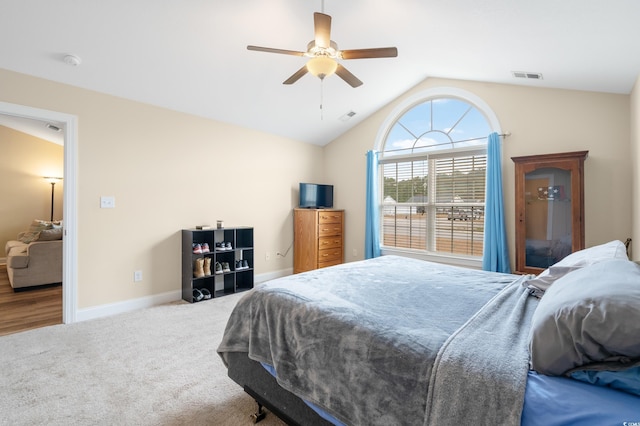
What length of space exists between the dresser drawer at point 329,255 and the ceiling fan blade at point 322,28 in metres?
3.34

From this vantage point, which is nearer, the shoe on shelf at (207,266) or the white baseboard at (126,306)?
the white baseboard at (126,306)

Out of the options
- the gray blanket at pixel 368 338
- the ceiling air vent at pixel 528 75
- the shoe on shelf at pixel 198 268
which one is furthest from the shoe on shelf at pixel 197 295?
the ceiling air vent at pixel 528 75

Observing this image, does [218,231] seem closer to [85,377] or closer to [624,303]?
[85,377]

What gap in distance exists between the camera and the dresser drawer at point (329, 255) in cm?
504

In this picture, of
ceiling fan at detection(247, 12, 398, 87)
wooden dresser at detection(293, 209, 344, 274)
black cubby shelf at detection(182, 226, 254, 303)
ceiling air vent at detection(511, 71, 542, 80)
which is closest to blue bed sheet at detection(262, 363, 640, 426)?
ceiling fan at detection(247, 12, 398, 87)

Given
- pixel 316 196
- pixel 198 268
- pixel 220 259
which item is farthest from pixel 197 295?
pixel 316 196

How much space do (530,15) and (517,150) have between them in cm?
183

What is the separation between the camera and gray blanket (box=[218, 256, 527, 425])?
3.62ft

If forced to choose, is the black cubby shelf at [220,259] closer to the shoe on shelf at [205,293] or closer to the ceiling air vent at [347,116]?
the shoe on shelf at [205,293]

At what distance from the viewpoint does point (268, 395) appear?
1682 mm

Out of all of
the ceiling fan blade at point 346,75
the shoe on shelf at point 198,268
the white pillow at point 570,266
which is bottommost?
the shoe on shelf at point 198,268

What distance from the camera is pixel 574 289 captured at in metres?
1.16

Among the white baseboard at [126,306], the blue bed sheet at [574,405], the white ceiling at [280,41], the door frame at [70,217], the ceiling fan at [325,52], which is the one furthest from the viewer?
the white baseboard at [126,306]

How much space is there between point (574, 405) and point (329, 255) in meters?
4.35
